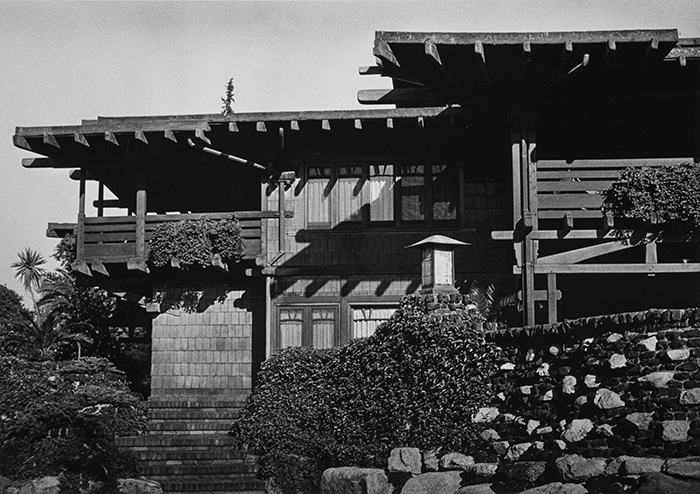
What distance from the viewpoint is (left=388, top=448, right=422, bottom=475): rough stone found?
15.5 meters

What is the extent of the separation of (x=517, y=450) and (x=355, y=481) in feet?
8.06

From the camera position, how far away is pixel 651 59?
18344 millimetres

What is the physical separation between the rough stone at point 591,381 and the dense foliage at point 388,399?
2.21 meters

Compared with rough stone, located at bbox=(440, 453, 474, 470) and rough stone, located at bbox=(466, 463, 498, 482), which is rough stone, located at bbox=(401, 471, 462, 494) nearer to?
rough stone, located at bbox=(466, 463, 498, 482)

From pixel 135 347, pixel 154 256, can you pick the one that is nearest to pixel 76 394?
pixel 154 256

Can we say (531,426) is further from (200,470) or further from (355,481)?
(200,470)

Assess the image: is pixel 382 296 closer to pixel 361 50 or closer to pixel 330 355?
pixel 330 355

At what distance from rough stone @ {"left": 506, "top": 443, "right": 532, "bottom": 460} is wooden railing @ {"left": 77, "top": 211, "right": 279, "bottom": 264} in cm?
815

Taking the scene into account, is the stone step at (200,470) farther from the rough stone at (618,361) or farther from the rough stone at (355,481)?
the rough stone at (618,361)

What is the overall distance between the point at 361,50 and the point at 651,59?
665 cm

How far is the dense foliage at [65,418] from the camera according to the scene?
1677 centimetres

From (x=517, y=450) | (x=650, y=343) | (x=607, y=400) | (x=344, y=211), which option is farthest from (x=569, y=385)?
(x=344, y=211)

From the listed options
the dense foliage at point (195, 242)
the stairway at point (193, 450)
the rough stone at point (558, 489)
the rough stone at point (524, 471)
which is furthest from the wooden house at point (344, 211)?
the rough stone at point (558, 489)

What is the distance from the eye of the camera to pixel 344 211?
71.5 ft
